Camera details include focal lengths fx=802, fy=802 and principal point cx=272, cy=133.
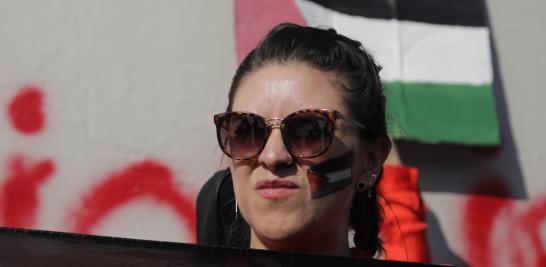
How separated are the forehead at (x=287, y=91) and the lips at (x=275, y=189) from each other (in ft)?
0.35

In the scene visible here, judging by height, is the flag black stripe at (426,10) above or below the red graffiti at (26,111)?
above

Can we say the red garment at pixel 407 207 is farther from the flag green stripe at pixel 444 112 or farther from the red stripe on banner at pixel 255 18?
the red stripe on banner at pixel 255 18

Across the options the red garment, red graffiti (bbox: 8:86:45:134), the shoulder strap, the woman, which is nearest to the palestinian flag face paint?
the woman

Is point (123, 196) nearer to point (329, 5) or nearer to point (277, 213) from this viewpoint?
point (329, 5)

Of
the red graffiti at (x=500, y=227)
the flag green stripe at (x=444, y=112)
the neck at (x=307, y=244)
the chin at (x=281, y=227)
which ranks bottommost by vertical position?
the red graffiti at (x=500, y=227)

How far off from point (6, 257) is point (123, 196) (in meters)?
1.74

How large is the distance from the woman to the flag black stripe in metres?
1.56

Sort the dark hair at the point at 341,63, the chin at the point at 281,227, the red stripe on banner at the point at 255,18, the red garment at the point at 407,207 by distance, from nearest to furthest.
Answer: the chin at the point at 281,227, the dark hair at the point at 341,63, the red garment at the point at 407,207, the red stripe on banner at the point at 255,18

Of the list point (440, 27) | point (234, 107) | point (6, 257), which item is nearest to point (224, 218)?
point (234, 107)

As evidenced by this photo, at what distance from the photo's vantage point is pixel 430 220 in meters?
3.01

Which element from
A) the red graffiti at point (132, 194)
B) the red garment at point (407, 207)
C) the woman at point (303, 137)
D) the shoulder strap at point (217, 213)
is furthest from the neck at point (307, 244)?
the red graffiti at point (132, 194)

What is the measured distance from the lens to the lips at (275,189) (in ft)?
3.87

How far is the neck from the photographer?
3.91 ft

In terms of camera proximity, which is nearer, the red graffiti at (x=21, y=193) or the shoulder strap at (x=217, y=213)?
the shoulder strap at (x=217, y=213)
